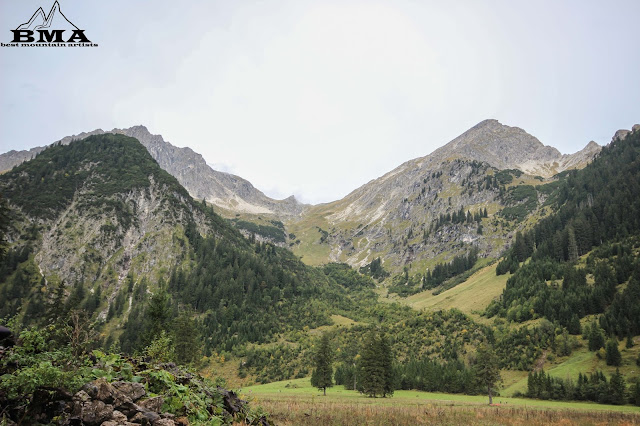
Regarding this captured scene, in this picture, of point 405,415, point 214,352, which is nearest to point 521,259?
point 214,352

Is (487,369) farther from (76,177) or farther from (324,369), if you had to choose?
(76,177)

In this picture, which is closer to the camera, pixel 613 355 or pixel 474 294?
pixel 613 355

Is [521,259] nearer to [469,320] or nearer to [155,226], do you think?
[469,320]

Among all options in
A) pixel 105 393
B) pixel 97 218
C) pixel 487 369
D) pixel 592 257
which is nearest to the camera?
pixel 105 393

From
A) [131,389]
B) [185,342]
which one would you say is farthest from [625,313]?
[131,389]

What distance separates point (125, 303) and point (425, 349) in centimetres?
10681

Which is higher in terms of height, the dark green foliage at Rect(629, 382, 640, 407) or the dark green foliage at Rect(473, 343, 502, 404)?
the dark green foliage at Rect(473, 343, 502, 404)

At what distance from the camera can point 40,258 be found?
126000mm

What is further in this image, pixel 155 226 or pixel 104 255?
pixel 155 226

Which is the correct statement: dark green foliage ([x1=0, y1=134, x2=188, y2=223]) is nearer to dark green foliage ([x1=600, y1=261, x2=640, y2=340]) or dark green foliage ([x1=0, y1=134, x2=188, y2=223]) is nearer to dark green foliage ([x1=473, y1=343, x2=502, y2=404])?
dark green foliage ([x1=473, y1=343, x2=502, y2=404])

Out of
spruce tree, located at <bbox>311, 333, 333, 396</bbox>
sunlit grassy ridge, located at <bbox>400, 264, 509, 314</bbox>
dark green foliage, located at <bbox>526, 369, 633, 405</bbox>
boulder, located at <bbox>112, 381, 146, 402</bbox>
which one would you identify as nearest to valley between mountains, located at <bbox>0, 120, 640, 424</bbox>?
dark green foliage, located at <bbox>526, 369, 633, 405</bbox>

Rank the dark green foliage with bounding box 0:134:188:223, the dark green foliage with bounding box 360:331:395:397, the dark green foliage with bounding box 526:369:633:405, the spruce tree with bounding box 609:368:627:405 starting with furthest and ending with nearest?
the dark green foliage with bounding box 0:134:188:223, the dark green foliage with bounding box 360:331:395:397, the dark green foliage with bounding box 526:369:633:405, the spruce tree with bounding box 609:368:627:405

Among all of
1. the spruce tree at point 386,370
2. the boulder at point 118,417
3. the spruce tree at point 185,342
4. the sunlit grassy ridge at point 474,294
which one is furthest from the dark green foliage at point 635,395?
the boulder at point 118,417

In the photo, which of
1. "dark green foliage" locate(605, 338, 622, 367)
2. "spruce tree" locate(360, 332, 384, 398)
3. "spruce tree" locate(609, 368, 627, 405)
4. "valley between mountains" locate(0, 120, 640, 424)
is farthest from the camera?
"dark green foliage" locate(605, 338, 622, 367)
